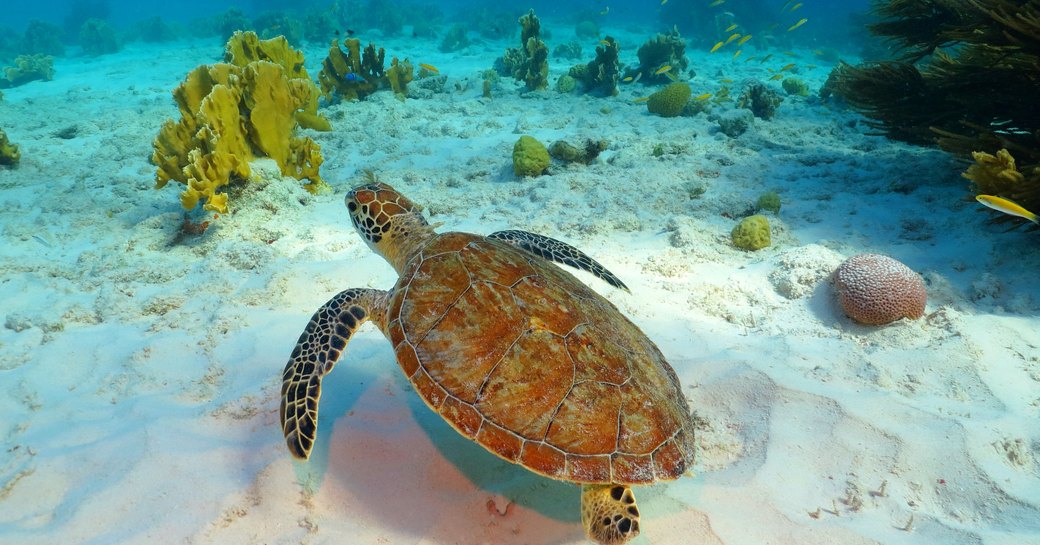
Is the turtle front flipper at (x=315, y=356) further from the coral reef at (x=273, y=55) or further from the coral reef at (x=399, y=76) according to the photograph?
the coral reef at (x=399, y=76)

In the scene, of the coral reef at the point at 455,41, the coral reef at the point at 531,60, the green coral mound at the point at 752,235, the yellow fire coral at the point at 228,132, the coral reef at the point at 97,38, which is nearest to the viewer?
the green coral mound at the point at 752,235

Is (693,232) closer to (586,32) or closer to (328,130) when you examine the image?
(328,130)

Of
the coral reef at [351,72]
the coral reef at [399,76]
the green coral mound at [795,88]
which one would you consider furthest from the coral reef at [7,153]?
the green coral mound at [795,88]

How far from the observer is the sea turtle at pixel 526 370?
2027 mm

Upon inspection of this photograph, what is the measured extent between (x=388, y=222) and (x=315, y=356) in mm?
1225

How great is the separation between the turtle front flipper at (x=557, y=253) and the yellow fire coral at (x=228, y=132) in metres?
3.31

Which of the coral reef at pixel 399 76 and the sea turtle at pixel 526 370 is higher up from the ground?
the sea turtle at pixel 526 370

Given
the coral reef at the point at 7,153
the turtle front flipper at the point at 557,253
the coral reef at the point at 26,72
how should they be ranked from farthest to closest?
the coral reef at the point at 26,72, the coral reef at the point at 7,153, the turtle front flipper at the point at 557,253

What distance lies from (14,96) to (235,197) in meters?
14.1

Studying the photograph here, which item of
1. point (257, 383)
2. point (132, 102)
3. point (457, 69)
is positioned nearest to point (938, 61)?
point (257, 383)

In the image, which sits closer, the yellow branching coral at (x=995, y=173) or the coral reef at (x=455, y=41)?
the yellow branching coral at (x=995, y=173)

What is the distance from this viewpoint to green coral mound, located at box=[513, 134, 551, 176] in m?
6.41

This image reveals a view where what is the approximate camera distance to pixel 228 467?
2426 millimetres

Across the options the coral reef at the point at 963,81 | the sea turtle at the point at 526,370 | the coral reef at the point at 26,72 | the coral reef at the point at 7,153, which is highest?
the coral reef at the point at 963,81
